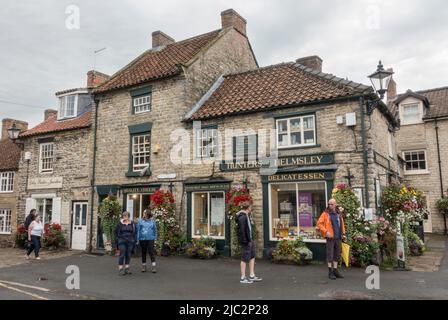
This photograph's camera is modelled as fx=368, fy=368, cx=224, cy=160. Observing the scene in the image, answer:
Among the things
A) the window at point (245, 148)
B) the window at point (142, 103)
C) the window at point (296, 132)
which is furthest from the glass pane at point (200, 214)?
the window at point (142, 103)

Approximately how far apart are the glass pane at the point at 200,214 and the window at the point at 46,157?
9.28m

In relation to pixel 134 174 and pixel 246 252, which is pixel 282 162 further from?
pixel 134 174

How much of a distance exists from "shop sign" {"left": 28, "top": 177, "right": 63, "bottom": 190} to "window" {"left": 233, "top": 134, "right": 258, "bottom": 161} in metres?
9.99

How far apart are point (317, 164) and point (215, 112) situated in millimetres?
4747

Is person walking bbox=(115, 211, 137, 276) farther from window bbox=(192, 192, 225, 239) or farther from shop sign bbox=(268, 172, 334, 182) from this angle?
shop sign bbox=(268, 172, 334, 182)

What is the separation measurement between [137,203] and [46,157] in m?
6.91

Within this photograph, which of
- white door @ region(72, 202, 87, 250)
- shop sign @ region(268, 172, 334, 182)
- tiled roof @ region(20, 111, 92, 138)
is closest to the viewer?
shop sign @ region(268, 172, 334, 182)

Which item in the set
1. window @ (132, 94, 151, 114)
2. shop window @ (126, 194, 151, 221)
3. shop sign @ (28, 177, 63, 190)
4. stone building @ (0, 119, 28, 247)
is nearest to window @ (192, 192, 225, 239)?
shop window @ (126, 194, 151, 221)

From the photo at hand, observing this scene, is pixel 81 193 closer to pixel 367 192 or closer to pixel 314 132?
pixel 314 132

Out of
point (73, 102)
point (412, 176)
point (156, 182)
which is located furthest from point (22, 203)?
point (412, 176)

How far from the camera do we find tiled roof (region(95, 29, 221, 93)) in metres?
16.8

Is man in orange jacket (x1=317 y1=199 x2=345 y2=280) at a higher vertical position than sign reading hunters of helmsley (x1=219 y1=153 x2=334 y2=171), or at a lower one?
lower

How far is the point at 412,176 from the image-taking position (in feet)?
76.4

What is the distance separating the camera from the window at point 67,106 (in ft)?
67.7
